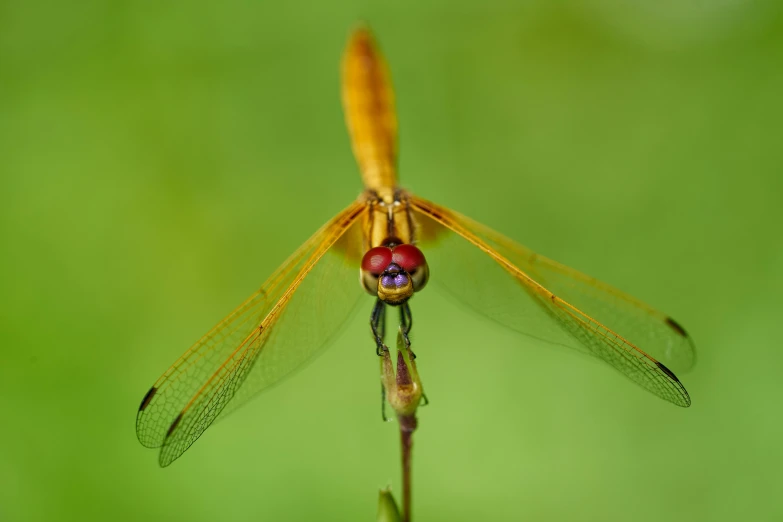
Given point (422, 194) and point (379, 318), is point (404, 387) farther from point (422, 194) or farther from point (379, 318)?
point (422, 194)

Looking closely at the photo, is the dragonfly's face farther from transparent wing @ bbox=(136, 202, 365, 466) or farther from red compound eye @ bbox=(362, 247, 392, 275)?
transparent wing @ bbox=(136, 202, 365, 466)

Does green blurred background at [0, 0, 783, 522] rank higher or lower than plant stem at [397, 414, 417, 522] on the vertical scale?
higher

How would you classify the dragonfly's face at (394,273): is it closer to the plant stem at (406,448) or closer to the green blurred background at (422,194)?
Answer: the plant stem at (406,448)

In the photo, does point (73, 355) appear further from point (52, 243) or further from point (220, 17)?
point (220, 17)

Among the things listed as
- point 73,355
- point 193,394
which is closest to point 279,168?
point 73,355

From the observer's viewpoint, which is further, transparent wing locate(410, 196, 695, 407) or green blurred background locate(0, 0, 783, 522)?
green blurred background locate(0, 0, 783, 522)

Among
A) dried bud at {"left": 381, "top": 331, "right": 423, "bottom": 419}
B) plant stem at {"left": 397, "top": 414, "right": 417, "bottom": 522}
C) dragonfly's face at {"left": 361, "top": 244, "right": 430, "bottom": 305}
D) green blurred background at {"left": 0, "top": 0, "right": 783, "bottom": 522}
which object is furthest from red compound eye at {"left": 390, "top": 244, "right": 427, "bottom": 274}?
green blurred background at {"left": 0, "top": 0, "right": 783, "bottom": 522}
